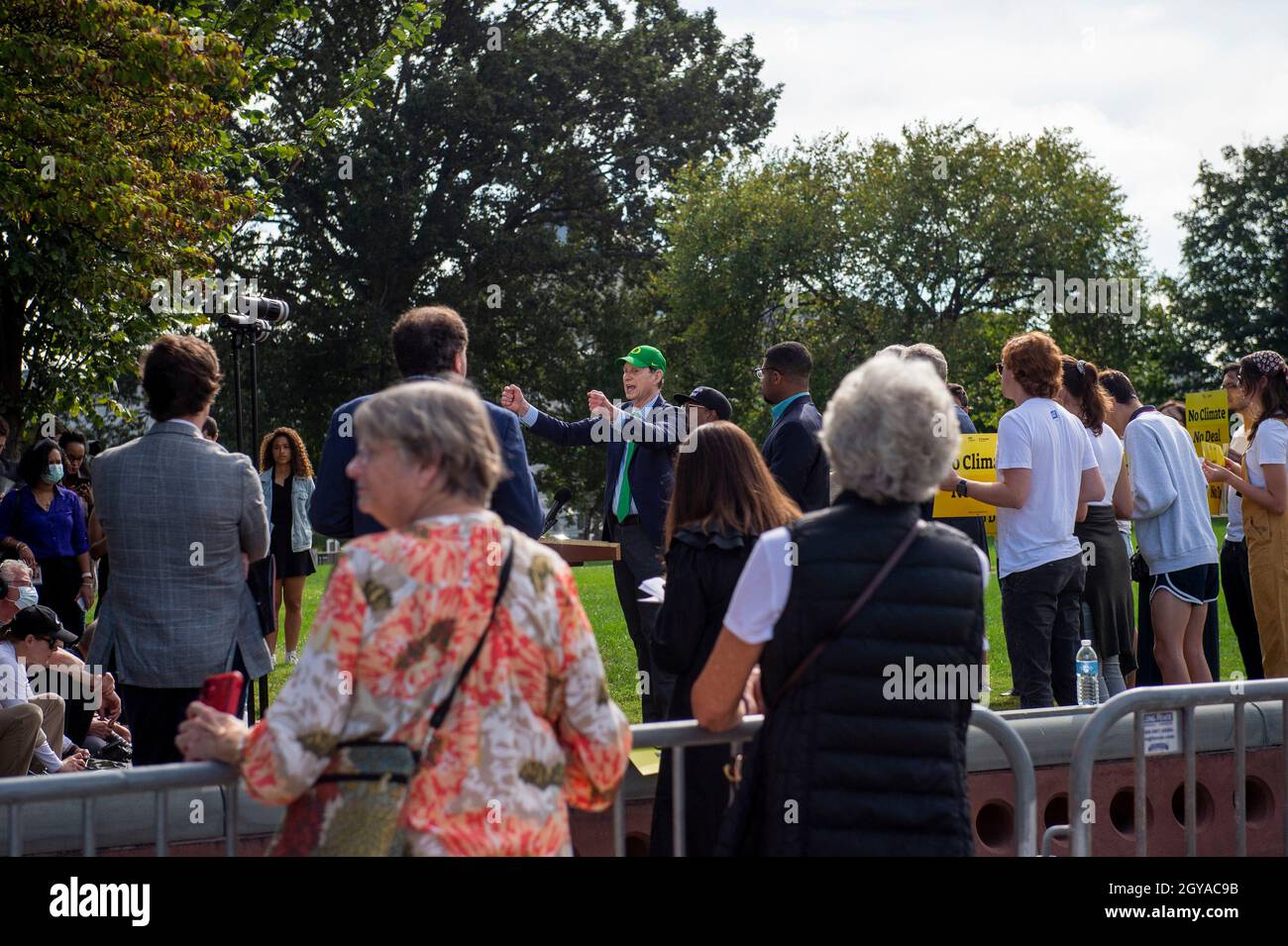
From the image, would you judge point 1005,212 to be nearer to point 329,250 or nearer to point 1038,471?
point 329,250

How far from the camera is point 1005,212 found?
40500mm

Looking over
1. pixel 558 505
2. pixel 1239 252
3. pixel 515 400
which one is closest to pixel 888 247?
pixel 1239 252

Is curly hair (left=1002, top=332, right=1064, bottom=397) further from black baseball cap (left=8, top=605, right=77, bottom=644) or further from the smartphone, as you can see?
black baseball cap (left=8, top=605, right=77, bottom=644)

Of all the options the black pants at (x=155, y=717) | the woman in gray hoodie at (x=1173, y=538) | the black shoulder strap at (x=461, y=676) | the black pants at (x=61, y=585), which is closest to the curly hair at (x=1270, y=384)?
the woman in gray hoodie at (x=1173, y=538)

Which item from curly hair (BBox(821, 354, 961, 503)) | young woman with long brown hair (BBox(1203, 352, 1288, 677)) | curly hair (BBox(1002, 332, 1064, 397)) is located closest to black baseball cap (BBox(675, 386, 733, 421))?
curly hair (BBox(1002, 332, 1064, 397))

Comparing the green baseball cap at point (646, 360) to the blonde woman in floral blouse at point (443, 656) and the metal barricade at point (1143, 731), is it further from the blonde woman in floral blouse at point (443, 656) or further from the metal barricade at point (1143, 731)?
the blonde woman in floral blouse at point (443, 656)

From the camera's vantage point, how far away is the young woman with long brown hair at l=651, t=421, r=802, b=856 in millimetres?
4312

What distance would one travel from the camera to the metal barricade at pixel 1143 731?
390cm

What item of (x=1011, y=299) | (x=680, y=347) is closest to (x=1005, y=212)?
(x=1011, y=299)

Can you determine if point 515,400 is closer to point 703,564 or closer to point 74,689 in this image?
point 703,564

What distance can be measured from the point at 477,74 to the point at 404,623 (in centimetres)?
3595

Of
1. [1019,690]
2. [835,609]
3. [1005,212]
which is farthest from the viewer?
[1005,212]

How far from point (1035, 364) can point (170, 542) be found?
3.81 metres
